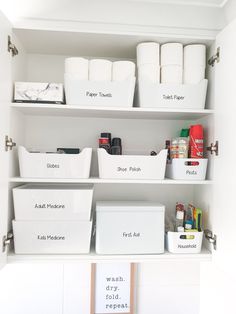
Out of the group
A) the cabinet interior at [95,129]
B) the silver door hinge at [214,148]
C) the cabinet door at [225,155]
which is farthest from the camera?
the cabinet interior at [95,129]

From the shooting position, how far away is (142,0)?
0.97m

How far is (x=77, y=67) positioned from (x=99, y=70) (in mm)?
82

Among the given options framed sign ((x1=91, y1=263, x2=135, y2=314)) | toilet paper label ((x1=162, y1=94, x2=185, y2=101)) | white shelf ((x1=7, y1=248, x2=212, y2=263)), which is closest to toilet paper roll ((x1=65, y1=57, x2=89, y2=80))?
toilet paper label ((x1=162, y1=94, x2=185, y2=101))

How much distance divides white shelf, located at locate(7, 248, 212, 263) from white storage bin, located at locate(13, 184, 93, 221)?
0.14 metres

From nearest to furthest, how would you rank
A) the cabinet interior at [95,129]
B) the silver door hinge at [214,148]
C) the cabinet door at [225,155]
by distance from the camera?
the cabinet door at [225,155], the silver door hinge at [214,148], the cabinet interior at [95,129]

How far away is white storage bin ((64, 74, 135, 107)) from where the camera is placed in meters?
1.00

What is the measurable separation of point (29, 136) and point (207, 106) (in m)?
0.77

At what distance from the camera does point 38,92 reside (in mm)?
1006

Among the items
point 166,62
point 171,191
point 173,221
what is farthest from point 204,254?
point 166,62

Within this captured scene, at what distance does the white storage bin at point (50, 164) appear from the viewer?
1.00 meters

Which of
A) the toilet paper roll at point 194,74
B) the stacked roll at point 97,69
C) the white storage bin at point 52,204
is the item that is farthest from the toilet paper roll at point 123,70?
the white storage bin at point 52,204

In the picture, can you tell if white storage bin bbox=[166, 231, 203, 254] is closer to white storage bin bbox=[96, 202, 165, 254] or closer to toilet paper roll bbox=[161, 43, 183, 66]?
white storage bin bbox=[96, 202, 165, 254]

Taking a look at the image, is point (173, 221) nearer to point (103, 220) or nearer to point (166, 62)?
point (103, 220)

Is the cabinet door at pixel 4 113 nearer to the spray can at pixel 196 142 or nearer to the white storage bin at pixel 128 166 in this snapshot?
the white storage bin at pixel 128 166
